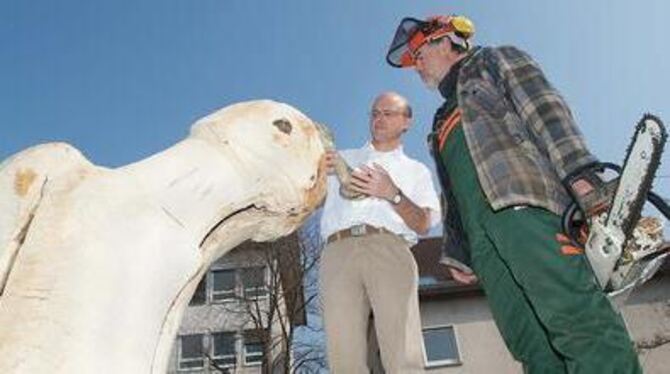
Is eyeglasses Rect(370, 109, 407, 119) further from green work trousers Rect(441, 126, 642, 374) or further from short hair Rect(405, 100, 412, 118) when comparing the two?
green work trousers Rect(441, 126, 642, 374)

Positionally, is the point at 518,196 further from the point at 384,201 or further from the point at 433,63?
the point at 384,201

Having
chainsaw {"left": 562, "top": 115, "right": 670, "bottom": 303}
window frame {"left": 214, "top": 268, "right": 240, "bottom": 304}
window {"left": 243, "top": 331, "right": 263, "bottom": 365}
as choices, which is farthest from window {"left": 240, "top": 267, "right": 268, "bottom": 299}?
chainsaw {"left": 562, "top": 115, "right": 670, "bottom": 303}

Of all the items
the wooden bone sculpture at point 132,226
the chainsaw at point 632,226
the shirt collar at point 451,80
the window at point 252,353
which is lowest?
the wooden bone sculpture at point 132,226

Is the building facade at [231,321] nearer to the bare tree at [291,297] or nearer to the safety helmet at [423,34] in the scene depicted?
the bare tree at [291,297]

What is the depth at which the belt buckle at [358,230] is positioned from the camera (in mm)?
3508

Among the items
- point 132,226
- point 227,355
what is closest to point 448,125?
point 132,226

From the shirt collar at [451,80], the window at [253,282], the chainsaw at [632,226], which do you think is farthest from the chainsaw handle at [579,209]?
the window at [253,282]

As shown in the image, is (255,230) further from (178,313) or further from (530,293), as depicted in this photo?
(530,293)

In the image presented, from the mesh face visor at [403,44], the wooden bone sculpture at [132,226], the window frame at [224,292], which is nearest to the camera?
the wooden bone sculpture at [132,226]

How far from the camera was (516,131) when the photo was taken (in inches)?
103

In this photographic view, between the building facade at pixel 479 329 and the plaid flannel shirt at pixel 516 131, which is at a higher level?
the building facade at pixel 479 329

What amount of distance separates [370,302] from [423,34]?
140 cm

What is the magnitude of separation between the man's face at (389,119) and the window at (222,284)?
31.5m

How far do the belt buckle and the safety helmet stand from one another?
91cm
